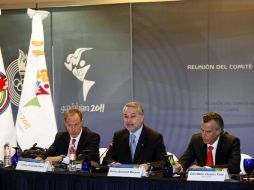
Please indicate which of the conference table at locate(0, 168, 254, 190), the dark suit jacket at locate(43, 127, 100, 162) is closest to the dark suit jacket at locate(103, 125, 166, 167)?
the dark suit jacket at locate(43, 127, 100, 162)

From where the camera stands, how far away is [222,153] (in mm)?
4066

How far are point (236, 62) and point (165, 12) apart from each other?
3.76ft

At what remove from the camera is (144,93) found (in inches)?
270

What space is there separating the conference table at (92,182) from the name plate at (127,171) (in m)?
0.05

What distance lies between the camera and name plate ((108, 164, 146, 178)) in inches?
138

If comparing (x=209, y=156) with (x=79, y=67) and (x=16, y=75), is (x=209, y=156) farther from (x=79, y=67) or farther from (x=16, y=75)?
(x=16, y=75)

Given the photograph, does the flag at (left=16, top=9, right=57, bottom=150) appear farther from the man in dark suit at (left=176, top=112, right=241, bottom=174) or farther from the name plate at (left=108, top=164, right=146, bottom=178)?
the name plate at (left=108, top=164, right=146, bottom=178)

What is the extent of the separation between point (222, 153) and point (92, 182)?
3.72 ft

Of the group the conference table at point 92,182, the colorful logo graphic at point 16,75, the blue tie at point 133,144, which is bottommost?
the conference table at point 92,182

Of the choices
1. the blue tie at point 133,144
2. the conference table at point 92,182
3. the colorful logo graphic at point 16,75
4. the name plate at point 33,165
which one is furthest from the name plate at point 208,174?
the colorful logo graphic at point 16,75

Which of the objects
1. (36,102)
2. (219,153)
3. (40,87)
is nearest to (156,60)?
(40,87)

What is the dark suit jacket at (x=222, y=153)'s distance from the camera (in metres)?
3.90

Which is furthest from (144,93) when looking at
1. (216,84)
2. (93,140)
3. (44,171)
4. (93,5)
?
(44,171)

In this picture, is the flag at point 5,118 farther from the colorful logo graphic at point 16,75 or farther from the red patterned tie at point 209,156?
the red patterned tie at point 209,156
